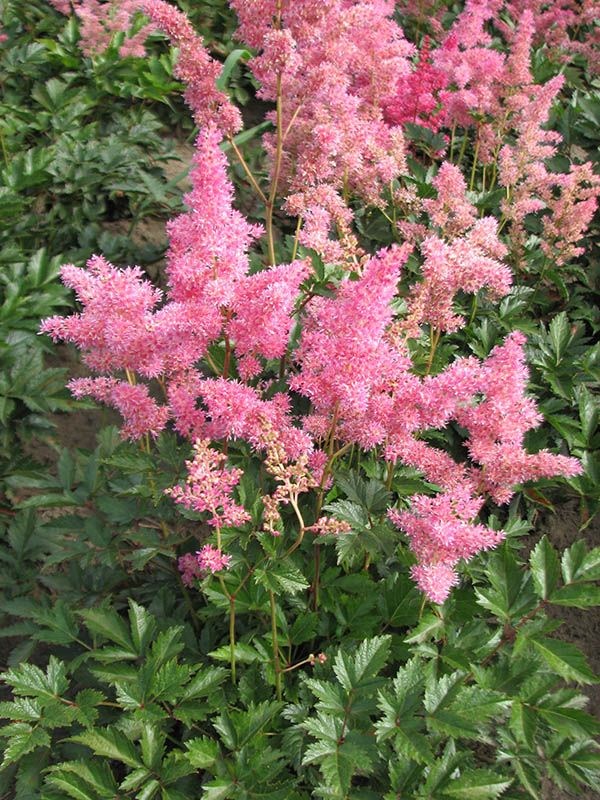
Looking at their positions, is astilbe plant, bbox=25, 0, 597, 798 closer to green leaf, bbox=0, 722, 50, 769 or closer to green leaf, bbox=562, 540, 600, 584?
green leaf, bbox=562, 540, 600, 584

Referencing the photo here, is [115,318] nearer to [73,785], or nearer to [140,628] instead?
[140,628]

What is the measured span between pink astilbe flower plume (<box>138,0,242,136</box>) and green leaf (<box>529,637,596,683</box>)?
1548 mm

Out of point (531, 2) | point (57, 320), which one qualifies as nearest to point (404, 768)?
point (57, 320)

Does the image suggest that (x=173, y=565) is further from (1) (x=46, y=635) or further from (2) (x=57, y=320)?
(2) (x=57, y=320)

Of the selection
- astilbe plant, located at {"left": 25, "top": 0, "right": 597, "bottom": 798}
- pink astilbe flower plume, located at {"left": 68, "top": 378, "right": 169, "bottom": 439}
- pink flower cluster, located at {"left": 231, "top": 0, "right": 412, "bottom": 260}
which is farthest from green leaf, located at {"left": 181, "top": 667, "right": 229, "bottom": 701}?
pink flower cluster, located at {"left": 231, "top": 0, "right": 412, "bottom": 260}

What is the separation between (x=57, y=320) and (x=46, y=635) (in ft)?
2.52

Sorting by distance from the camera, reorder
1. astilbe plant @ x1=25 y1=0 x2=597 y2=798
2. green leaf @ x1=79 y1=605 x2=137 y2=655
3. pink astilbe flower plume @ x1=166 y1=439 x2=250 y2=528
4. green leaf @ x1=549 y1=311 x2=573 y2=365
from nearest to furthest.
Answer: pink astilbe flower plume @ x1=166 y1=439 x2=250 y2=528 → astilbe plant @ x1=25 y1=0 x2=597 y2=798 → green leaf @ x1=79 y1=605 x2=137 y2=655 → green leaf @ x1=549 y1=311 x2=573 y2=365

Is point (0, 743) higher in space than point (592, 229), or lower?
lower

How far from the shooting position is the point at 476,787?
Result: 1325mm

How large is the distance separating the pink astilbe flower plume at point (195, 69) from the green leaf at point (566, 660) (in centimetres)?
155

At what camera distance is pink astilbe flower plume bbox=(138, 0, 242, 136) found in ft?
6.13

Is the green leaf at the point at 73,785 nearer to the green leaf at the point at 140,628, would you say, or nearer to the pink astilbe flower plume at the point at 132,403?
the green leaf at the point at 140,628

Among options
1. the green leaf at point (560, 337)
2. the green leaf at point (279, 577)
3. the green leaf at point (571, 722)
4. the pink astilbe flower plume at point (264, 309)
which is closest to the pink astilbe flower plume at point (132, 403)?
the pink astilbe flower plume at point (264, 309)

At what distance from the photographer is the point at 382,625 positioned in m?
1.78
